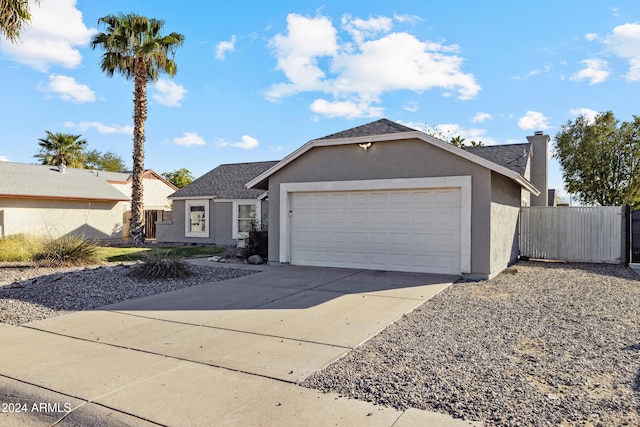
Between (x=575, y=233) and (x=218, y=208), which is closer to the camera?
(x=575, y=233)

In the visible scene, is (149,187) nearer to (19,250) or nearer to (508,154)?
(19,250)

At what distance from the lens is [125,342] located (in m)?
5.82

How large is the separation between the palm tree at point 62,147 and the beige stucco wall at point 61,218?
13.4m

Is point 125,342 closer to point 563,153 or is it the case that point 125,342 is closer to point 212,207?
point 212,207

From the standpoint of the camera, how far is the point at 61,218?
22.8m

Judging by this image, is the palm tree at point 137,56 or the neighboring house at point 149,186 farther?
the neighboring house at point 149,186

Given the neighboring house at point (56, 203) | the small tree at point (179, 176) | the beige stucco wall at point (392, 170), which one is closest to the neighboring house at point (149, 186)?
the neighboring house at point (56, 203)

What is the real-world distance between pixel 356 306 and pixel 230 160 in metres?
19.5

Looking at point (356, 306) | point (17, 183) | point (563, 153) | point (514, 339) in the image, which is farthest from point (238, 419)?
point (563, 153)

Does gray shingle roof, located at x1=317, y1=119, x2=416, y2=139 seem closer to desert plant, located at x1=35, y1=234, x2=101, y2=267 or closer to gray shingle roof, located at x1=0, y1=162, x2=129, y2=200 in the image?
desert plant, located at x1=35, y1=234, x2=101, y2=267

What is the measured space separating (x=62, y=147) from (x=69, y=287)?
31278 mm

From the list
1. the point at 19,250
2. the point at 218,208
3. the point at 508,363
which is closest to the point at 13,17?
the point at 19,250

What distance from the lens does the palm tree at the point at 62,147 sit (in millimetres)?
35250

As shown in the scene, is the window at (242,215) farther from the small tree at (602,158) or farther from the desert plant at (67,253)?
the small tree at (602,158)
